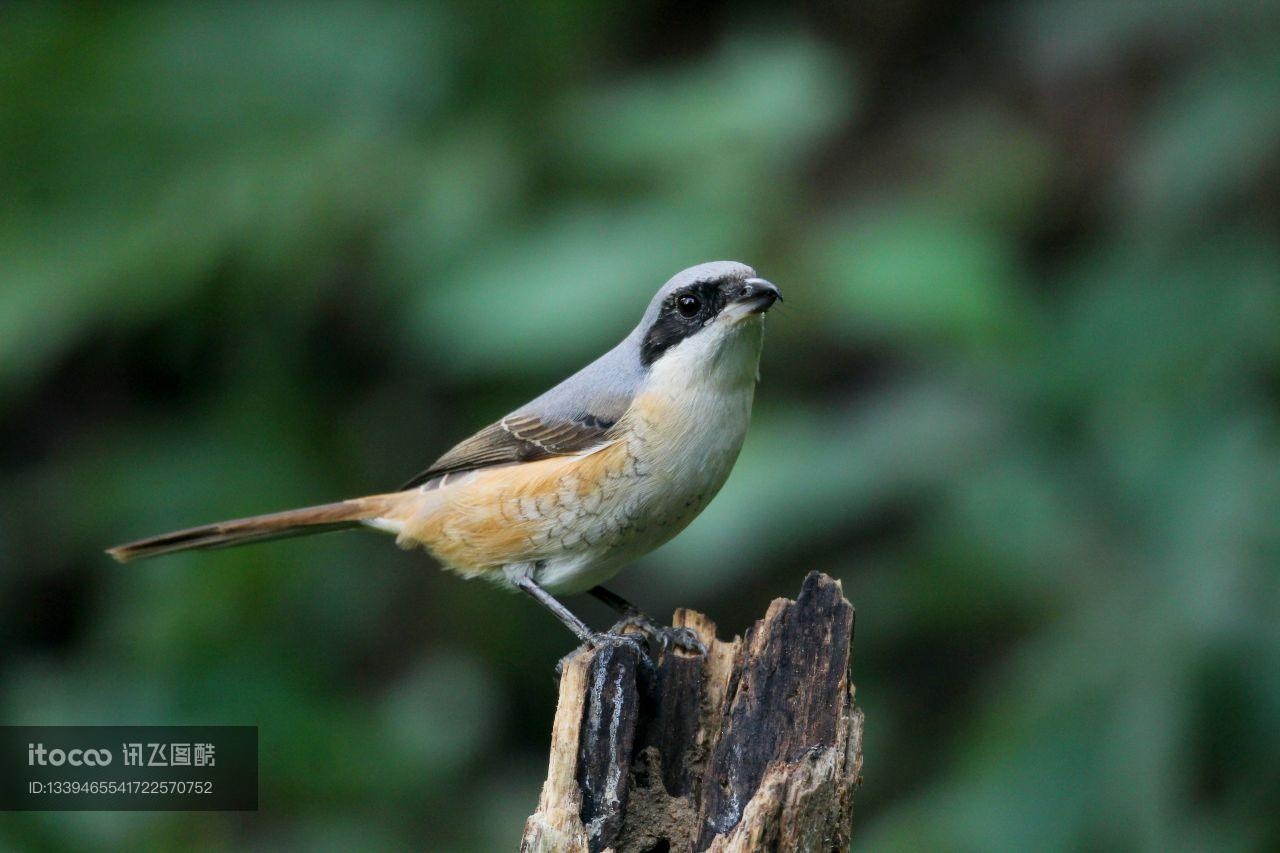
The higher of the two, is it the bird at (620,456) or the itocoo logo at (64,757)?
the bird at (620,456)

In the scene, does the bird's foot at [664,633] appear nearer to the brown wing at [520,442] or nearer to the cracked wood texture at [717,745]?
the cracked wood texture at [717,745]

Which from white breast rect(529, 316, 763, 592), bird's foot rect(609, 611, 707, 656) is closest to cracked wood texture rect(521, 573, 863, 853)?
bird's foot rect(609, 611, 707, 656)

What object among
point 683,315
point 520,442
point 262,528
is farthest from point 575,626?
point 262,528

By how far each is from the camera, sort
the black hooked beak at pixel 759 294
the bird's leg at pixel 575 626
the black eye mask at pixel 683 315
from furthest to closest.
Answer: the black eye mask at pixel 683 315
the black hooked beak at pixel 759 294
the bird's leg at pixel 575 626

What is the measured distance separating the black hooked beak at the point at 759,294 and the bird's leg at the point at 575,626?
1052 mm

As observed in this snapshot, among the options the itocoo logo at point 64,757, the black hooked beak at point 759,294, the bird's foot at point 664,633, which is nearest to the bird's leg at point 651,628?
the bird's foot at point 664,633

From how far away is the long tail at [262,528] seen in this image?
15.5 ft

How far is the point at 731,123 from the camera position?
198 inches

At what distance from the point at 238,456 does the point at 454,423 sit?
3.57 feet

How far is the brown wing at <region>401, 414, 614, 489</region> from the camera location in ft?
14.3

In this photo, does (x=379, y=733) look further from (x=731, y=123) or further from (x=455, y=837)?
(x=731, y=123)

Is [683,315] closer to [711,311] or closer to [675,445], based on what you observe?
[711,311]

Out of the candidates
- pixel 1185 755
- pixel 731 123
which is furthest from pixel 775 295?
pixel 1185 755

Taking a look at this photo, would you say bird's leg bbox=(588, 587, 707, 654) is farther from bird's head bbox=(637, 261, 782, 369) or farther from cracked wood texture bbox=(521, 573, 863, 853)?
bird's head bbox=(637, 261, 782, 369)
